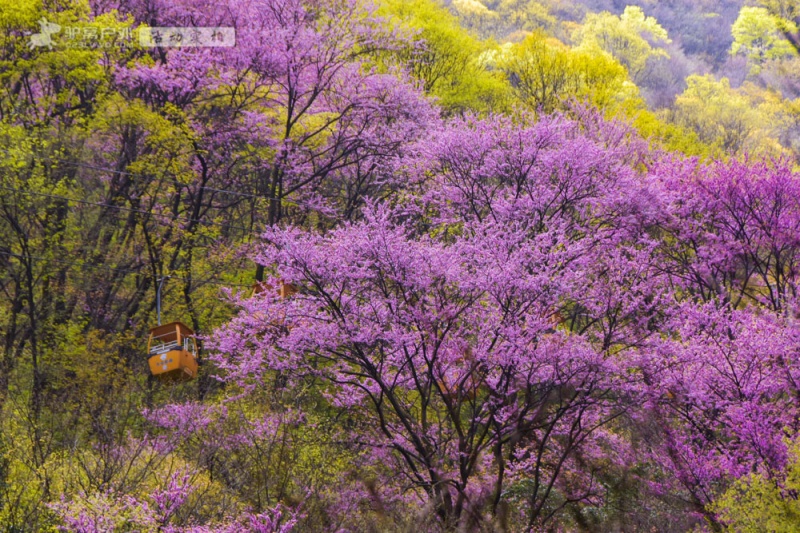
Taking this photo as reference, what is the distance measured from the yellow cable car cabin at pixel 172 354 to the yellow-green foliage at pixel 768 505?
1084 centimetres

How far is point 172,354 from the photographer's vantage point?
17.0 metres

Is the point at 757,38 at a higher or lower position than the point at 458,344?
lower

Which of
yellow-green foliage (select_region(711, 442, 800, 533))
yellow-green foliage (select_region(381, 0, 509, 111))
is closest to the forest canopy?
yellow-green foliage (select_region(711, 442, 800, 533))

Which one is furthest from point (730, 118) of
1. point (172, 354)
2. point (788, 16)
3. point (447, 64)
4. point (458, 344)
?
point (172, 354)

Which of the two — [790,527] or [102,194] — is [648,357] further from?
[102,194]

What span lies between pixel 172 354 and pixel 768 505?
37.7ft

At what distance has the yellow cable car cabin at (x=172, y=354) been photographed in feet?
55.8

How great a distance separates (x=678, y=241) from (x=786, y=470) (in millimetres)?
10466

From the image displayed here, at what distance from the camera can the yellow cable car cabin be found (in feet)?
55.8

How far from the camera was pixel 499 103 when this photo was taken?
3378cm

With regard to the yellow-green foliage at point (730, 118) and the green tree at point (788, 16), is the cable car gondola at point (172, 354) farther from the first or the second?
the green tree at point (788, 16)

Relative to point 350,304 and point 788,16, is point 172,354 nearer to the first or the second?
point 350,304

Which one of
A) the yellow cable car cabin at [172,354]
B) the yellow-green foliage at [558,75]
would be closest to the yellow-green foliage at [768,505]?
the yellow cable car cabin at [172,354]

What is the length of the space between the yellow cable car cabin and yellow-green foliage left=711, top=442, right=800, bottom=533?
35.6ft
